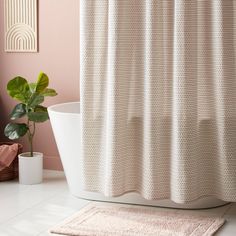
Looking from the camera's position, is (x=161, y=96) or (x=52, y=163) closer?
(x=161, y=96)

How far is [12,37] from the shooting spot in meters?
4.03

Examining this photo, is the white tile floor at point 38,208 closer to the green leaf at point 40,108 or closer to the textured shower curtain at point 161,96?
the textured shower curtain at point 161,96

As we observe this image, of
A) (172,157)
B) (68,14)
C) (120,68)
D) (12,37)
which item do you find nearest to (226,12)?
(120,68)

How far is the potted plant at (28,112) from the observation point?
3.58 meters

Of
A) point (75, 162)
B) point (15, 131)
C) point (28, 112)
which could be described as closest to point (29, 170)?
point (15, 131)

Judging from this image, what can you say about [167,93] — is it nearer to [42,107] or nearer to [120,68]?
[120,68]

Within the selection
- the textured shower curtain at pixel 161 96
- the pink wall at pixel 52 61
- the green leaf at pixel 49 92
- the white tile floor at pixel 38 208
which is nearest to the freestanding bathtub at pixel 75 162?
the white tile floor at pixel 38 208

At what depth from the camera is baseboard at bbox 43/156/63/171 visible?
399 cm

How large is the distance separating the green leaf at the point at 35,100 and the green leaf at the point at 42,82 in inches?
1.7

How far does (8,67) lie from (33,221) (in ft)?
5.15

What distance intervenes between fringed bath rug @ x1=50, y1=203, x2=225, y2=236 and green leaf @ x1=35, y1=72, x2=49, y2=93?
93 centimetres

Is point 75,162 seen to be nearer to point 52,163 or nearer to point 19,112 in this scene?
point 19,112

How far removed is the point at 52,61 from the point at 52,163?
2.36 ft

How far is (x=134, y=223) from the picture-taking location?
9.23 feet
